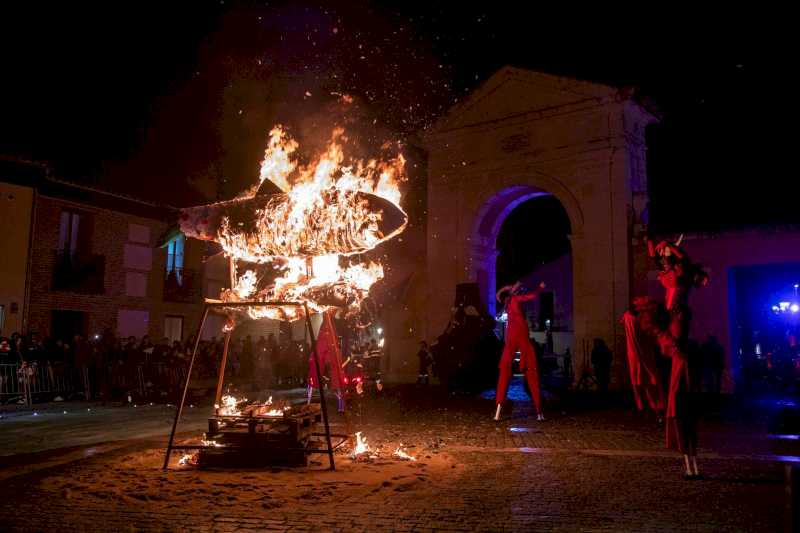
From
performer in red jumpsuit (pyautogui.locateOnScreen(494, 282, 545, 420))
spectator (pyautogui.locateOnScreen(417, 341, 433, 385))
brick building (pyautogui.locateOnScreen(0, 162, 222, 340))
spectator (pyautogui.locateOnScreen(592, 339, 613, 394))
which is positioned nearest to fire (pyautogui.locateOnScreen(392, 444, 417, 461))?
performer in red jumpsuit (pyautogui.locateOnScreen(494, 282, 545, 420))

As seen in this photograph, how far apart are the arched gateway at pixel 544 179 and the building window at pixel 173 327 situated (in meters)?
13.5

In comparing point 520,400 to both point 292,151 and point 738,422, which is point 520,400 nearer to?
point 738,422

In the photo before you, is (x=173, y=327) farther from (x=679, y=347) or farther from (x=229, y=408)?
(x=679, y=347)

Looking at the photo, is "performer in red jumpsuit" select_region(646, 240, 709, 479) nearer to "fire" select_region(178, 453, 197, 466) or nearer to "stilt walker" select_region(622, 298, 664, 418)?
"stilt walker" select_region(622, 298, 664, 418)

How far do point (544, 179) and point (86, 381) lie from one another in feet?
50.3

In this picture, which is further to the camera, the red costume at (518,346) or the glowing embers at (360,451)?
the red costume at (518,346)

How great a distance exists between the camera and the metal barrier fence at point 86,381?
15.9m

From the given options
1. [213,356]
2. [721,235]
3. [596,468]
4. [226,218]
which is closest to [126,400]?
[213,356]

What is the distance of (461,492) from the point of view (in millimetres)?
6180

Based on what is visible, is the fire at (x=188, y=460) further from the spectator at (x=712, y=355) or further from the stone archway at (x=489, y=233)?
the stone archway at (x=489, y=233)

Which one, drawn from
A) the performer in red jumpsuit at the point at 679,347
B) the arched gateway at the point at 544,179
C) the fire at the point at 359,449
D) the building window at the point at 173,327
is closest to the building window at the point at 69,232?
the building window at the point at 173,327

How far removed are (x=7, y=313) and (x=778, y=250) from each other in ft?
80.8

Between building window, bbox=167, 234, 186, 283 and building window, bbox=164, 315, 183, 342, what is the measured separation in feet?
6.00

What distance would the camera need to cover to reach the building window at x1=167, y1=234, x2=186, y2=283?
1168 inches
